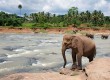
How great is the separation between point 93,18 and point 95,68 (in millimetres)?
107904

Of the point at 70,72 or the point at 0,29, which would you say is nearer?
the point at 70,72

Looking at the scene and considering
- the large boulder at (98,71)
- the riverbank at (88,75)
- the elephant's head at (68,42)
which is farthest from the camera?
the elephant's head at (68,42)

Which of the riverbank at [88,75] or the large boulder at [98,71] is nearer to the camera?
the large boulder at [98,71]

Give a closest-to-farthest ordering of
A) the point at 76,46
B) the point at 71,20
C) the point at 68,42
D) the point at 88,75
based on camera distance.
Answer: the point at 88,75 → the point at 68,42 → the point at 76,46 → the point at 71,20

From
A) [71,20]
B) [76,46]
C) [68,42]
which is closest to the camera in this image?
[68,42]

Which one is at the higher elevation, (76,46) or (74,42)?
(74,42)

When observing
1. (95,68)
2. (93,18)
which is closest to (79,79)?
(95,68)

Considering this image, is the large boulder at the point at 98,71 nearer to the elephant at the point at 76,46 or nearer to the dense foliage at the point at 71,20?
the elephant at the point at 76,46

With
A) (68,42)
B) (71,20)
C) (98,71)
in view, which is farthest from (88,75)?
(71,20)

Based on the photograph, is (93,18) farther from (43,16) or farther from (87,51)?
(87,51)

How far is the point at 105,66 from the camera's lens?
11.4m

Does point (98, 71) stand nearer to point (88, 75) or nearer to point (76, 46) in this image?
point (88, 75)

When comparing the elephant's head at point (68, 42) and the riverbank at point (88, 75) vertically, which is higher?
the elephant's head at point (68, 42)

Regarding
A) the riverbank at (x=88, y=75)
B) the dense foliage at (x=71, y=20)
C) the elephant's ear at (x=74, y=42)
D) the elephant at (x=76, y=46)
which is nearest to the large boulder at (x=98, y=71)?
the riverbank at (x=88, y=75)
